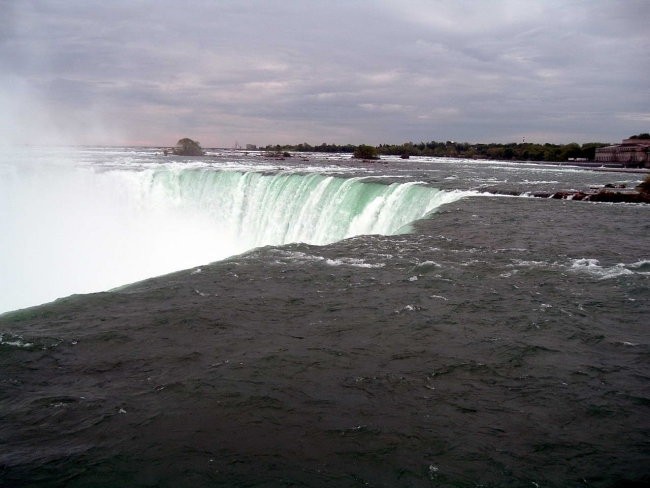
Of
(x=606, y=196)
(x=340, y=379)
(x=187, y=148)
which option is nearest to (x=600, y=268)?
(x=340, y=379)

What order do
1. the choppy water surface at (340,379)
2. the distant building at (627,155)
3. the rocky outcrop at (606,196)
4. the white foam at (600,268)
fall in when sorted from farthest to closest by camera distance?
the distant building at (627,155) < the rocky outcrop at (606,196) < the white foam at (600,268) < the choppy water surface at (340,379)

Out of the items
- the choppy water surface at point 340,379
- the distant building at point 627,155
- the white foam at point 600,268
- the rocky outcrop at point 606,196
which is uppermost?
the distant building at point 627,155

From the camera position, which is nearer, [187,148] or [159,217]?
[159,217]

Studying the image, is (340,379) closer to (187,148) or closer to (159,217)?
(159,217)

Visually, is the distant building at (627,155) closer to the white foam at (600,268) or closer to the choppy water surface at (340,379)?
the white foam at (600,268)

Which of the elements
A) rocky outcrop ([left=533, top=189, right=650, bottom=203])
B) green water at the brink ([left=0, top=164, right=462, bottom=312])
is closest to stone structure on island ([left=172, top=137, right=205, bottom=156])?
green water at the brink ([left=0, top=164, right=462, bottom=312])

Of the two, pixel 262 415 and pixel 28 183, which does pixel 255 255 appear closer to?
pixel 262 415

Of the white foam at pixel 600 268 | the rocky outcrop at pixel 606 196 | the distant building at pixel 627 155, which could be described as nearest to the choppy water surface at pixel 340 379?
the white foam at pixel 600 268
